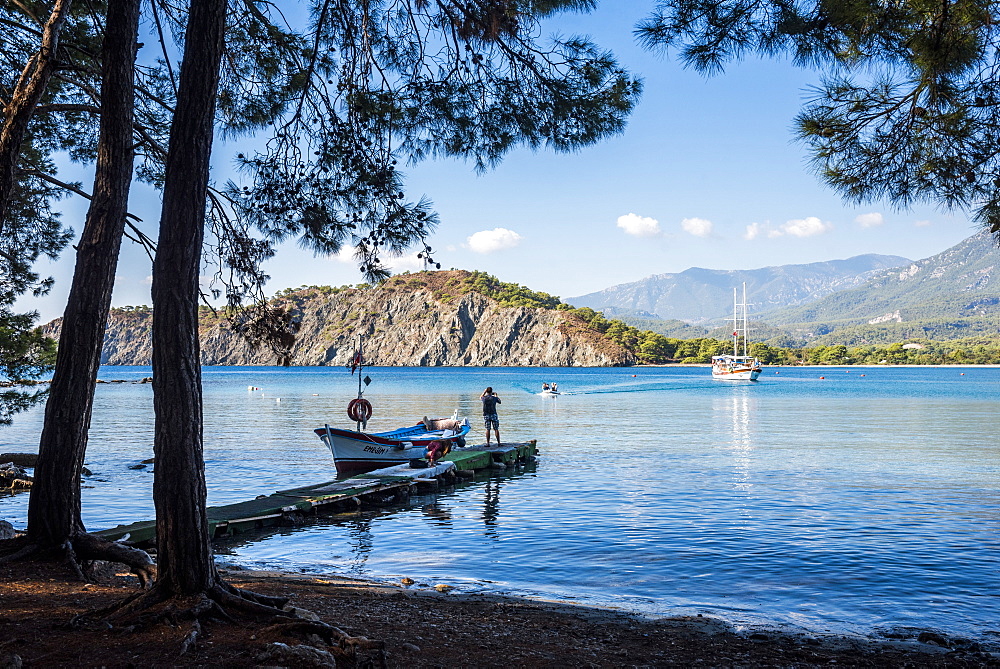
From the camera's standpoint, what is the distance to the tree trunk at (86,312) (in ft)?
23.9

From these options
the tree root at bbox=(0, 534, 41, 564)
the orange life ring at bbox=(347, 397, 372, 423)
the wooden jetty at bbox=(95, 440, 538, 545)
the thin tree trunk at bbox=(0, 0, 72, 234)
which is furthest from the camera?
the orange life ring at bbox=(347, 397, 372, 423)

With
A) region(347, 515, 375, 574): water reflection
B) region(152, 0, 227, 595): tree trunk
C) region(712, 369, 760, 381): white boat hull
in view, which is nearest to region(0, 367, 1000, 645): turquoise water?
region(347, 515, 375, 574): water reflection

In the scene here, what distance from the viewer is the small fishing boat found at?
2189 cm

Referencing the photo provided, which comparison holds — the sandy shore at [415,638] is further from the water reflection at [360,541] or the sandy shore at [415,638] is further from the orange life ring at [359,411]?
the orange life ring at [359,411]

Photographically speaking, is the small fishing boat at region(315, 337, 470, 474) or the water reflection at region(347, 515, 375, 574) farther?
the small fishing boat at region(315, 337, 470, 474)

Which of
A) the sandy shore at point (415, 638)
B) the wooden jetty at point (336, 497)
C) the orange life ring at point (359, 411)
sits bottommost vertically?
the wooden jetty at point (336, 497)

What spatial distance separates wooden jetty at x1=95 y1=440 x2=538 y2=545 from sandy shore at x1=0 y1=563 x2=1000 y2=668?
4.20 metres

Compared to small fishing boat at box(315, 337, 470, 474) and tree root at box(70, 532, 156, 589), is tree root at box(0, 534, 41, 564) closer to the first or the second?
tree root at box(70, 532, 156, 589)

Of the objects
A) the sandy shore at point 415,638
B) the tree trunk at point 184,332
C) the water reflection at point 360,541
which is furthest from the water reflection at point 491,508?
the tree trunk at point 184,332

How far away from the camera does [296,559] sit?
11836 mm

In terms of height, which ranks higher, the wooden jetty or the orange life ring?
the orange life ring

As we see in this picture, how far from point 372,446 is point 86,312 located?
51.0ft

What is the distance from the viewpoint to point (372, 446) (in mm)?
22375

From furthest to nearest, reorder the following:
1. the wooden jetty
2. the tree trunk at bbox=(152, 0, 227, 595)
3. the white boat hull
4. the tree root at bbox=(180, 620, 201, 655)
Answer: the white boat hull, the wooden jetty, the tree trunk at bbox=(152, 0, 227, 595), the tree root at bbox=(180, 620, 201, 655)
